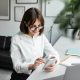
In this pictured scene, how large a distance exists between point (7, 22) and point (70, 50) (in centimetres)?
227

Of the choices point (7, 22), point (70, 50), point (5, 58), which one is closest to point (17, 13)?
point (7, 22)

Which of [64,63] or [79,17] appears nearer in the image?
[79,17]

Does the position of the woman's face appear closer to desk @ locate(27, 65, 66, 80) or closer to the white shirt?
the white shirt

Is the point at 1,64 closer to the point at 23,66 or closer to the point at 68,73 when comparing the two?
the point at 23,66

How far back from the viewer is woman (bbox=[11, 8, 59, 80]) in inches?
61.9

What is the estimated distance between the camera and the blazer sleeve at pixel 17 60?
156 centimetres

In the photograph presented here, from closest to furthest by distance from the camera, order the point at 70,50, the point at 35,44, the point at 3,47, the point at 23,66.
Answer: the point at 23,66, the point at 35,44, the point at 70,50, the point at 3,47

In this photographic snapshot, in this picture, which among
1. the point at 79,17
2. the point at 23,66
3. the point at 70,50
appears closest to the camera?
the point at 79,17

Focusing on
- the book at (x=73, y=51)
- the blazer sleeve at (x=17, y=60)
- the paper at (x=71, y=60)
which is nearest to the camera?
the blazer sleeve at (x=17, y=60)

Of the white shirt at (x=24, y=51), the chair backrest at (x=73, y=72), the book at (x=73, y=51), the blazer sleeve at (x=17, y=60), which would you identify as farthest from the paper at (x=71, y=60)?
the chair backrest at (x=73, y=72)

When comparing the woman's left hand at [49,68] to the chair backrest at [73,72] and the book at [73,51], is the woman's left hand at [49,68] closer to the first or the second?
the chair backrest at [73,72]

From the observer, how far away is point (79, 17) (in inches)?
19.8

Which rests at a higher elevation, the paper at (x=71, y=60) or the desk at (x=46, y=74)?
the paper at (x=71, y=60)

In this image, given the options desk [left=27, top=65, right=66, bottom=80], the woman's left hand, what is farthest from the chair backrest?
the woman's left hand
